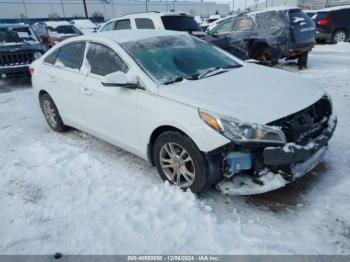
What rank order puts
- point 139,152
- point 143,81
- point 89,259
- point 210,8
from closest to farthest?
point 89,259
point 143,81
point 139,152
point 210,8

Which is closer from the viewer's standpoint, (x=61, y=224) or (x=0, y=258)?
(x=0, y=258)

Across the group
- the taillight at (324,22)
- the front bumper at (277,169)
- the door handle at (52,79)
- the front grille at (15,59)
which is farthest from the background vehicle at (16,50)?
the taillight at (324,22)

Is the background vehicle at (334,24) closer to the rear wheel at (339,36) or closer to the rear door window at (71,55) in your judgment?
the rear wheel at (339,36)

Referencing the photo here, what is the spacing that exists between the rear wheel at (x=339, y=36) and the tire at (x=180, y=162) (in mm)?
14807

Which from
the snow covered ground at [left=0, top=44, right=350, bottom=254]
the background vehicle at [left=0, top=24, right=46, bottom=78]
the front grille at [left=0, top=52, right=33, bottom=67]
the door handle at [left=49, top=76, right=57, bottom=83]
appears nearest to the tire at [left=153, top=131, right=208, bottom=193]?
the snow covered ground at [left=0, top=44, right=350, bottom=254]

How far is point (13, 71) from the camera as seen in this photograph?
8961 millimetres

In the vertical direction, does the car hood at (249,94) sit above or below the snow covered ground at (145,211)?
above

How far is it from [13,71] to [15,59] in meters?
0.41

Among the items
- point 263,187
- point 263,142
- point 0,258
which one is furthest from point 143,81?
point 0,258

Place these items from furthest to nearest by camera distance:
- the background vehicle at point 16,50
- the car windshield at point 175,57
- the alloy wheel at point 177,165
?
the background vehicle at point 16,50 < the car windshield at point 175,57 < the alloy wheel at point 177,165

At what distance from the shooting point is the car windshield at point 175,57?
12.0 feet

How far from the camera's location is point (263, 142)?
2.84 m

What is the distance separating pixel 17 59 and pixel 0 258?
777cm

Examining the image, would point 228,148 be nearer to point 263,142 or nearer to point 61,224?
point 263,142
